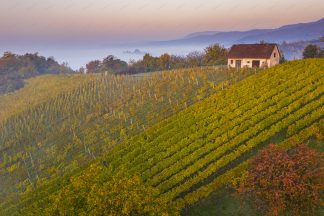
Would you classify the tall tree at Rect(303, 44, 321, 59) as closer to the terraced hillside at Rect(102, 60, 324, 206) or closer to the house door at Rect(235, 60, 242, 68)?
the house door at Rect(235, 60, 242, 68)

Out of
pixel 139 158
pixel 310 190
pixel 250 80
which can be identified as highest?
pixel 250 80

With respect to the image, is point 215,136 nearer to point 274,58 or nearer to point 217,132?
point 217,132

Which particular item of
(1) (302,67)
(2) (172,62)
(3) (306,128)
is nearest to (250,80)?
(1) (302,67)

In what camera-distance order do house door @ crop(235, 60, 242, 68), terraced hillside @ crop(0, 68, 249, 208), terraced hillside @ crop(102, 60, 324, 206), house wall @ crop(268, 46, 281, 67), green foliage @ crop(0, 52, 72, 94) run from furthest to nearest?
1. green foliage @ crop(0, 52, 72, 94)
2. house door @ crop(235, 60, 242, 68)
3. house wall @ crop(268, 46, 281, 67)
4. terraced hillside @ crop(0, 68, 249, 208)
5. terraced hillside @ crop(102, 60, 324, 206)

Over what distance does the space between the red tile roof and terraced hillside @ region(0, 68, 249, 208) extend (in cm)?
555

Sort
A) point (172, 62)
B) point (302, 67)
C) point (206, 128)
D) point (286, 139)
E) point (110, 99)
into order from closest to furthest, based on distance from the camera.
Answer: point (286, 139)
point (206, 128)
point (302, 67)
point (110, 99)
point (172, 62)

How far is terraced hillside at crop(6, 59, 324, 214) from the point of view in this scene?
93.5 feet

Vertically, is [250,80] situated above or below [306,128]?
above

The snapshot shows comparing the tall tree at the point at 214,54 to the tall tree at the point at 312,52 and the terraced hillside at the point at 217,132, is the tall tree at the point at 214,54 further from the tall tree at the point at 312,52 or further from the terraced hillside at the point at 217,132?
the terraced hillside at the point at 217,132

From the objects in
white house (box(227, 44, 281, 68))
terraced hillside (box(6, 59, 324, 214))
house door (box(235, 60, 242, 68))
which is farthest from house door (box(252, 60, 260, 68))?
terraced hillside (box(6, 59, 324, 214))

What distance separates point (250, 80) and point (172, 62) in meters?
67.4

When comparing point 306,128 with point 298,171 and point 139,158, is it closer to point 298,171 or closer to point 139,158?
point 298,171

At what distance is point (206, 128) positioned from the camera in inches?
1409

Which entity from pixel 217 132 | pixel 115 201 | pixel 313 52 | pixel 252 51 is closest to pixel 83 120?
pixel 217 132
